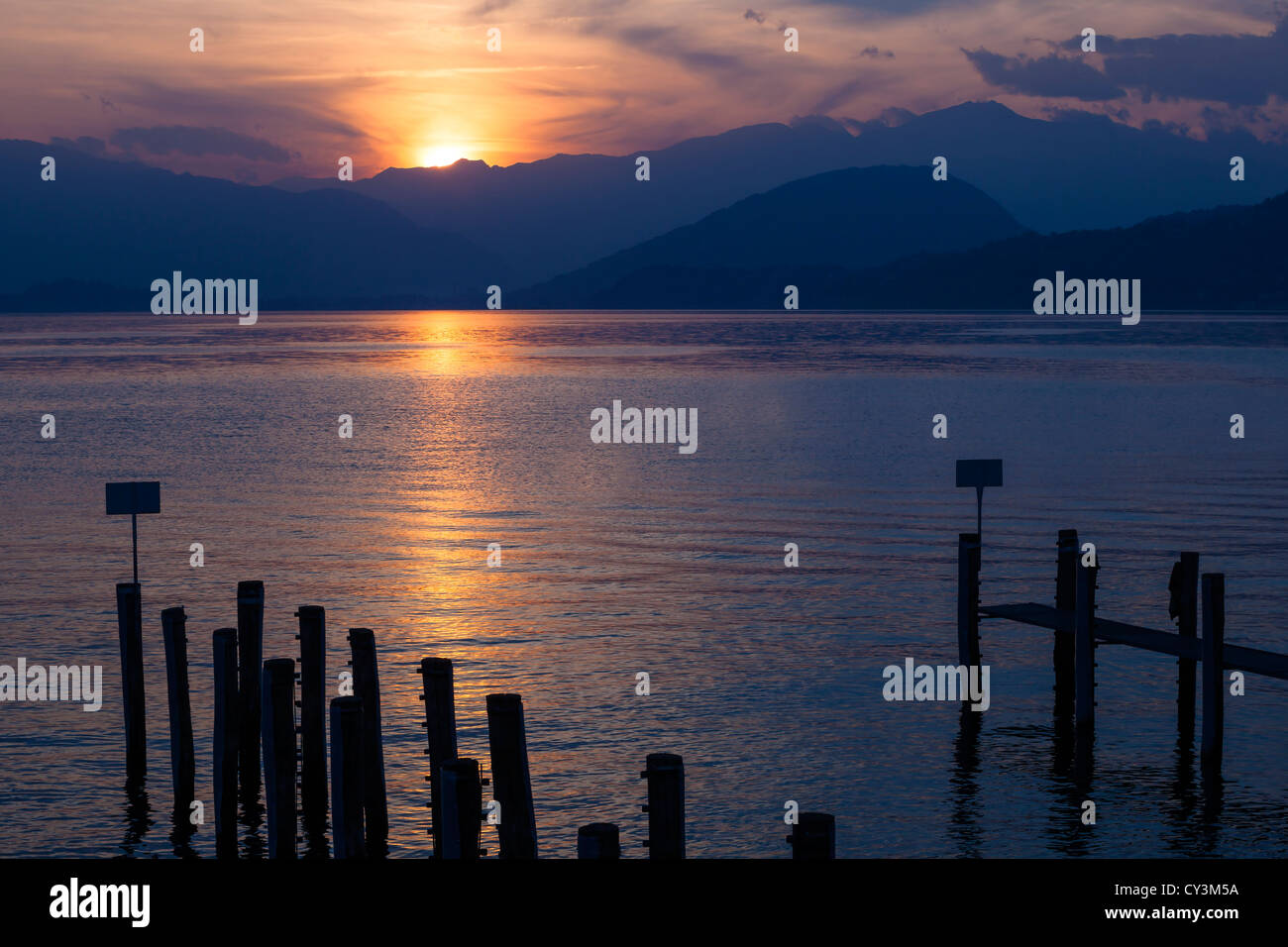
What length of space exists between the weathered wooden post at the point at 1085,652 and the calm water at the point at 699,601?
0.92m

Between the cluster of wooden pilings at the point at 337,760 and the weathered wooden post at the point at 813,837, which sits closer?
the weathered wooden post at the point at 813,837

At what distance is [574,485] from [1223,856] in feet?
120

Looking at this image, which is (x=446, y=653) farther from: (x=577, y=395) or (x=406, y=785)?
(x=577, y=395)

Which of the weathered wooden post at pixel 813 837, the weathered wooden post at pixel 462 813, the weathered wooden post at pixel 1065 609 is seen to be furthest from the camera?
the weathered wooden post at pixel 1065 609

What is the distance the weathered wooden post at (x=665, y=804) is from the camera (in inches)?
409

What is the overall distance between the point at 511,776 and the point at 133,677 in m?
7.56

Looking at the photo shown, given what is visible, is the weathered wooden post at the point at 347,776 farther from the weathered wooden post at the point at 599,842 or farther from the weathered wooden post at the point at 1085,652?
the weathered wooden post at the point at 1085,652

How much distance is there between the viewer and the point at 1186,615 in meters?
20.8

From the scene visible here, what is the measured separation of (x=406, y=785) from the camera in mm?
18094

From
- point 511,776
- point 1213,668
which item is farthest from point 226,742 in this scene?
point 1213,668

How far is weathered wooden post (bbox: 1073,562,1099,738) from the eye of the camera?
18172 millimetres

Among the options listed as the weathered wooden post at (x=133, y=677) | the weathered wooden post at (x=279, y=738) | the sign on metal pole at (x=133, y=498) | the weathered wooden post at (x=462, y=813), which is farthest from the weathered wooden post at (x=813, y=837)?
the sign on metal pole at (x=133, y=498)
